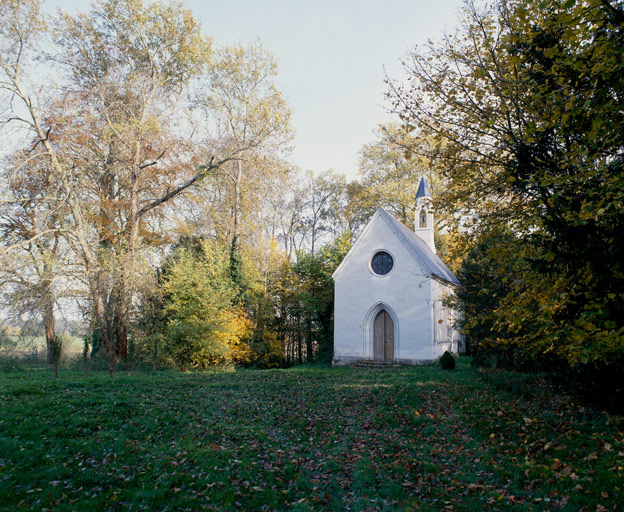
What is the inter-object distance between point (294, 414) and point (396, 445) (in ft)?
9.04

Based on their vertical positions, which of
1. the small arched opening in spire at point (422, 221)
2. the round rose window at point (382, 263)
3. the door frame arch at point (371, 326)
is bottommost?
the door frame arch at point (371, 326)

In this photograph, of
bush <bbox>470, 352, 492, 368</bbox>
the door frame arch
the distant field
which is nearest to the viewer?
the distant field

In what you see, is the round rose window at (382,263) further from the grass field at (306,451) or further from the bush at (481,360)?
the grass field at (306,451)

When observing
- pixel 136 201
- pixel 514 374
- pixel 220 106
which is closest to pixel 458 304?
pixel 514 374

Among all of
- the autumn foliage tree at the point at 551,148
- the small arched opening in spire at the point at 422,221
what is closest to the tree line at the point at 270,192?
the autumn foliage tree at the point at 551,148

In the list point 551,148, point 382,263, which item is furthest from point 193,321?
point 551,148

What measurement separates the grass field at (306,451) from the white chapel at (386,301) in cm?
980

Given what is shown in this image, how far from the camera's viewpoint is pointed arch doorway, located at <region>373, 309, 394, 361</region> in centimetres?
2128

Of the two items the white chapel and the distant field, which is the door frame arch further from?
the distant field

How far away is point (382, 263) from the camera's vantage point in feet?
72.1

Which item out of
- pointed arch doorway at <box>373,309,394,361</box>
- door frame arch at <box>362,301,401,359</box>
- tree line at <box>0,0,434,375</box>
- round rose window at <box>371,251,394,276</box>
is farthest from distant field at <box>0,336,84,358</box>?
round rose window at <box>371,251,394,276</box>

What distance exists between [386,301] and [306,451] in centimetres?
1463

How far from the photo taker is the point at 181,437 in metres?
7.51

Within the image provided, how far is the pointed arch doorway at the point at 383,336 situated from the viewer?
838 inches
